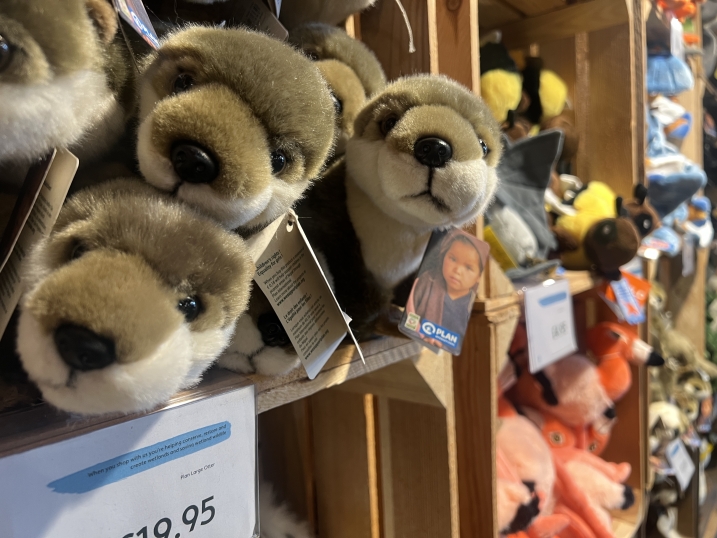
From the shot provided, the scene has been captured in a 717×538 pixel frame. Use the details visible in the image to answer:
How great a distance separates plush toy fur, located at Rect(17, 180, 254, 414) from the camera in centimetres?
24

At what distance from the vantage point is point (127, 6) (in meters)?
0.32

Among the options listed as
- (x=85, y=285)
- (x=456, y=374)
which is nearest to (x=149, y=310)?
(x=85, y=285)

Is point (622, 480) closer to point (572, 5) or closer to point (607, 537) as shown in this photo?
point (607, 537)

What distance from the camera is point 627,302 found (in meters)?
1.09

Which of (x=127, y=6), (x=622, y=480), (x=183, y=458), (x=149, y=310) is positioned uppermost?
(x=127, y=6)

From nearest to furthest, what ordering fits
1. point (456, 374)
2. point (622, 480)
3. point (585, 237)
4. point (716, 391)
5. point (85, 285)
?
1. point (85, 285)
2. point (456, 374)
3. point (585, 237)
4. point (622, 480)
5. point (716, 391)

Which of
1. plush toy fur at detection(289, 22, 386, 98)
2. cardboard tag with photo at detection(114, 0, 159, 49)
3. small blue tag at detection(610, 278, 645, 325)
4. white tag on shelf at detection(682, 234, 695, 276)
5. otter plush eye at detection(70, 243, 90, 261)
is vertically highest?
cardboard tag with photo at detection(114, 0, 159, 49)

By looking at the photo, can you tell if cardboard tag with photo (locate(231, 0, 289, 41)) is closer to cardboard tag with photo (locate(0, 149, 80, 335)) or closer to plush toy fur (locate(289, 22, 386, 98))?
plush toy fur (locate(289, 22, 386, 98))

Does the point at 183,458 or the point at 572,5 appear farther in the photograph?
the point at 572,5

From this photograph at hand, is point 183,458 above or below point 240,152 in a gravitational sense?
below

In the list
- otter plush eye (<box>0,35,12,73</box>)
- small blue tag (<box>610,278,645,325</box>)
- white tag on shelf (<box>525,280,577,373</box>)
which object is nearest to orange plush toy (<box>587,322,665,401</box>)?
small blue tag (<box>610,278,645,325</box>)

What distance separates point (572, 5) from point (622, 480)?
3.60 feet

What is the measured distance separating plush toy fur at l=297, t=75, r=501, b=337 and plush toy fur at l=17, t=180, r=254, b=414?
0.17 m

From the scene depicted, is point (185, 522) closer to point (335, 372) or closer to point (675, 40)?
point (335, 372)
